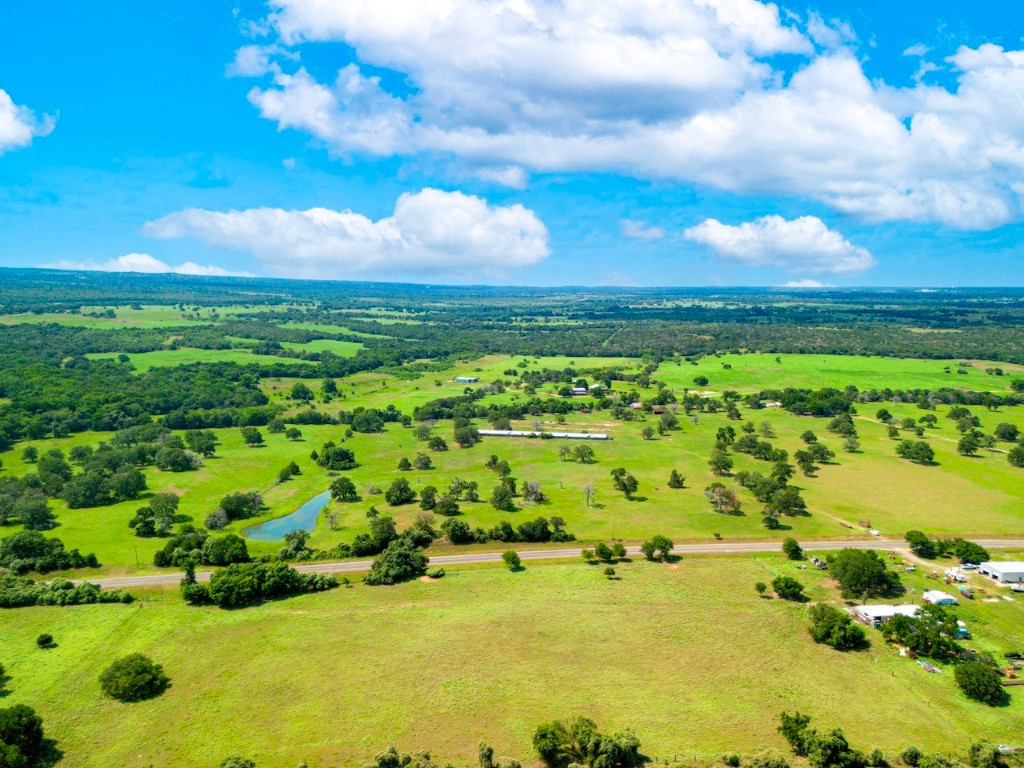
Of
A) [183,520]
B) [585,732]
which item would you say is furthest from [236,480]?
[585,732]

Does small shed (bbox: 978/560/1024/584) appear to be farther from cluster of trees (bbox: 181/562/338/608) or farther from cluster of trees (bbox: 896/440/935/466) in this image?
cluster of trees (bbox: 181/562/338/608)

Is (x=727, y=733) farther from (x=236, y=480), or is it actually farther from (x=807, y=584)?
(x=236, y=480)

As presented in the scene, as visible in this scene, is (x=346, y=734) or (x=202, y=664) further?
(x=202, y=664)

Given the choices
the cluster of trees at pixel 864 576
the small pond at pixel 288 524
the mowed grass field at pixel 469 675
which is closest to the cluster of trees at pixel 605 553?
the mowed grass field at pixel 469 675

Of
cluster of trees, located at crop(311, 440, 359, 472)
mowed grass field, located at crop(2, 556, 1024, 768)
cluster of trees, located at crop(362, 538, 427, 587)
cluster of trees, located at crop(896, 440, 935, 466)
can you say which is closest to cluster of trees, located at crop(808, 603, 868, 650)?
mowed grass field, located at crop(2, 556, 1024, 768)

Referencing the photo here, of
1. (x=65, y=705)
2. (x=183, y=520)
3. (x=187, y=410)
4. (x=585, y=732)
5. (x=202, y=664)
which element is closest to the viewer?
(x=585, y=732)

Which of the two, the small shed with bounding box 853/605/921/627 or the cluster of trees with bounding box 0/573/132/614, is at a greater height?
the small shed with bounding box 853/605/921/627

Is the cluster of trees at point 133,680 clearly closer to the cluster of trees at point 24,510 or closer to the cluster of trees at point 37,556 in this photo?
the cluster of trees at point 37,556
